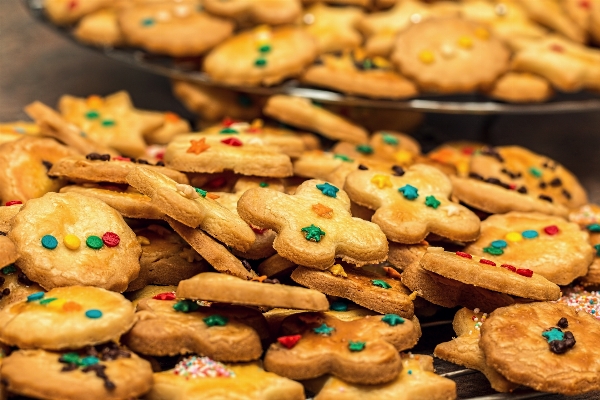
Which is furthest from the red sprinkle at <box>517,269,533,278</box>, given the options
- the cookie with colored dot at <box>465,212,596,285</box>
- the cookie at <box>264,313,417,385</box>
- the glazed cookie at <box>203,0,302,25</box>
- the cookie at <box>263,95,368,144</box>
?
the glazed cookie at <box>203,0,302,25</box>

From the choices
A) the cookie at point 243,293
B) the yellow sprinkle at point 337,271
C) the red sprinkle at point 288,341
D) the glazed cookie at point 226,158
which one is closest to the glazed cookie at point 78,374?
the cookie at point 243,293

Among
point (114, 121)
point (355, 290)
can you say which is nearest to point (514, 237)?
point (355, 290)

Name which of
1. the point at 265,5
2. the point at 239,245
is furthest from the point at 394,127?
the point at 239,245

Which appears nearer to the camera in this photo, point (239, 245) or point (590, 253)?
point (239, 245)

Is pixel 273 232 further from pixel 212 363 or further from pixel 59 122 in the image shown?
pixel 59 122

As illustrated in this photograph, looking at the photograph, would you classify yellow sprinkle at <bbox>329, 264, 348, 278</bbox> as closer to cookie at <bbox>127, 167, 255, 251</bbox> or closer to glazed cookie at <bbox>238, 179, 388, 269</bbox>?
glazed cookie at <bbox>238, 179, 388, 269</bbox>

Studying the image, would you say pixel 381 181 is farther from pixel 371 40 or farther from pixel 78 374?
pixel 371 40
